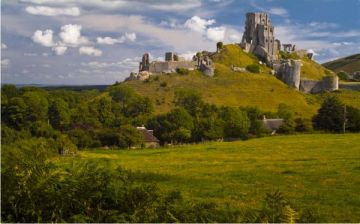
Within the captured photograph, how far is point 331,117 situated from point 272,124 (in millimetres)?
11358

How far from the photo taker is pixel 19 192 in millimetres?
10273

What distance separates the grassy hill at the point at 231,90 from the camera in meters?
115

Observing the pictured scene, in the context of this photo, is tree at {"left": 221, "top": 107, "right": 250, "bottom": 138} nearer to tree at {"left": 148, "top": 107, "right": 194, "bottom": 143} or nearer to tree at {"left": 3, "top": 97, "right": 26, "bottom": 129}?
tree at {"left": 148, "top": 107, "right": 194, "bottom": 143}

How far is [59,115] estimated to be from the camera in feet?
273

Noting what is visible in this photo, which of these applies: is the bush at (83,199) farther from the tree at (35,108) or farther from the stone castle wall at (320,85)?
the stone castle wall at (320,85)

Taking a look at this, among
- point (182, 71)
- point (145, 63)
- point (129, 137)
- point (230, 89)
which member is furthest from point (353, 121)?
point (145, 63)

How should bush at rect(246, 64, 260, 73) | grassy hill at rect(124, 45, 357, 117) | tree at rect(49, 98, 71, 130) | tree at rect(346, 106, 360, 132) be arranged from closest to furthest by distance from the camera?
tree at rect(346, 106, 360, 132), tree at rect(49, 98, 71, 130), grassy hill at rect(124, 45, 357, 117), bush at rect(246, 64, 260, 73)

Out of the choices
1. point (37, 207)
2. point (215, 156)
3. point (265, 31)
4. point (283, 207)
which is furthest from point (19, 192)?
point (265, 31)

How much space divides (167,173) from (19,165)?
23393mm

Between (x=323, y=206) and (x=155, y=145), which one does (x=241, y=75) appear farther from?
(x=323, y=206)

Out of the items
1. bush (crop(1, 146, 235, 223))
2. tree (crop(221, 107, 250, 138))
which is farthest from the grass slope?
bush (crop(1, 146, 235, 223))

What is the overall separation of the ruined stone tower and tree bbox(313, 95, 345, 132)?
79.5 metres

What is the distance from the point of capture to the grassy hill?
11493 centimetres

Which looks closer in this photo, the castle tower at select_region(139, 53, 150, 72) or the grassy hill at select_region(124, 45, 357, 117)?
the grassy hill at select_region(124, 45, 357, 117)
